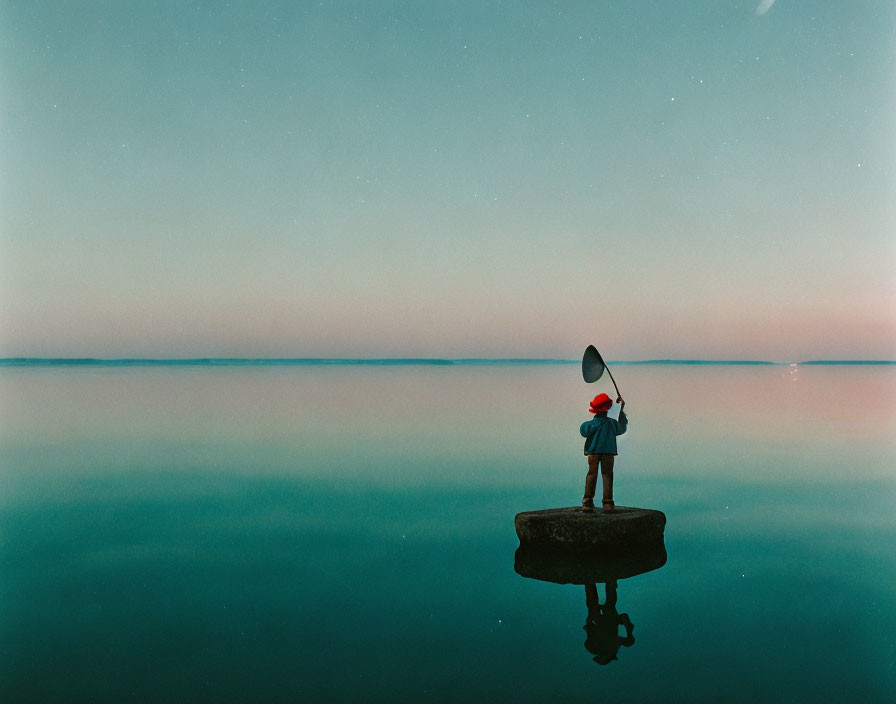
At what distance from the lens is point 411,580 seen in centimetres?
1066

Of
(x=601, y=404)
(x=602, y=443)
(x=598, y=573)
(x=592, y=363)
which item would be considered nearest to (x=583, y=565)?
(x=598, y=573)

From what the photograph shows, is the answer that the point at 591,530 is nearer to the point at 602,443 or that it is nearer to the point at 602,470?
the point at 602,470

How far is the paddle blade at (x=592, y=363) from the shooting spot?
1129cm

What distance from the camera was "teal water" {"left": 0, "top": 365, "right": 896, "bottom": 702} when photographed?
7.23 meters

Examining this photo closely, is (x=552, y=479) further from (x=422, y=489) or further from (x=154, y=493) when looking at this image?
(x=154, y=493)

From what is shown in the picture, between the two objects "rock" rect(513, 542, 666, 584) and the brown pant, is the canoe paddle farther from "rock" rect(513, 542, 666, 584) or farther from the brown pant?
"rock" rect(513, 542, 666, 584)

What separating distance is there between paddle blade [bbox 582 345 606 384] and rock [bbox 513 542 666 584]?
8.84 feet

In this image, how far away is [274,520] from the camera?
1516 centimetres

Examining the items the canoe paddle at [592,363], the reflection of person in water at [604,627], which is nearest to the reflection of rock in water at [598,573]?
the reflection of person in water at [604,627]

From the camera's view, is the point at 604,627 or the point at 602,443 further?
the point at 602,443

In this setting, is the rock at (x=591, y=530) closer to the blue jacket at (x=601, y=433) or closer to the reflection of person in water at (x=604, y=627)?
the reflection of person in water at (x=604, y=627)

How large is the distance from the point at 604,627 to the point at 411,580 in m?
3.20

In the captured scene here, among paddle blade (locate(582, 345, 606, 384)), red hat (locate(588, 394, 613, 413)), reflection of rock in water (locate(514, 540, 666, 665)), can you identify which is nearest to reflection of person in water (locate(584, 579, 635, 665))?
reflection of rock in water (locate(514, 540, 666, 665))

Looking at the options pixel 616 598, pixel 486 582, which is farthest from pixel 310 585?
pixel 616 598
